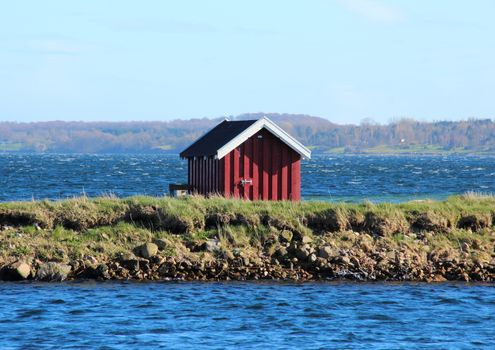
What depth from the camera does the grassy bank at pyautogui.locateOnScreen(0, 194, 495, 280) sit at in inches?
973

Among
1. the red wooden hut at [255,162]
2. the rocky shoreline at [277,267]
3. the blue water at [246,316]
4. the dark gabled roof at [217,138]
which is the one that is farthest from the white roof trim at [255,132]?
the blue water at [246,316]

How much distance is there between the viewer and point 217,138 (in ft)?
106

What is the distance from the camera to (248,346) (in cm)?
1831

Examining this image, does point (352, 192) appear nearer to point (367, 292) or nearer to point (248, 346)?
point (367, 292)

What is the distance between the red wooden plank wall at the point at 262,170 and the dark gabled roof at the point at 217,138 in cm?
49

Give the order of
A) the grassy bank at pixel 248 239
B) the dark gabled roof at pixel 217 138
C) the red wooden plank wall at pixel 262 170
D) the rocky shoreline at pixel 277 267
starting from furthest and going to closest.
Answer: the dark gabled roof at pixel 217 138
the red wooden plank wall at pixel 262 170
the grassy bank at pixel 248 239
the rocky shoreline at pixel 277 267

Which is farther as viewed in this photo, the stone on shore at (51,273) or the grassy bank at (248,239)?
the grassy bank at (248,239)

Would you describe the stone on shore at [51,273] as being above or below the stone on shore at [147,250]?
below

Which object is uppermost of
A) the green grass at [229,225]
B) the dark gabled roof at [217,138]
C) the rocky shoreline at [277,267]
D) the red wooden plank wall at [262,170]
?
the dark gabled roof at [217,138]

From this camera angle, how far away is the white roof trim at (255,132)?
99.0ft

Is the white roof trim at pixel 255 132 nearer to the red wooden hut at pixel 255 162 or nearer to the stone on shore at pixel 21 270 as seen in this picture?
the red wooden hut at pixel 255 162

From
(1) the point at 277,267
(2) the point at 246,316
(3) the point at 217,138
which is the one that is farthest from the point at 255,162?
(2) the point at 246,316

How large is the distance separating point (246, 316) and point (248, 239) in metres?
5.29

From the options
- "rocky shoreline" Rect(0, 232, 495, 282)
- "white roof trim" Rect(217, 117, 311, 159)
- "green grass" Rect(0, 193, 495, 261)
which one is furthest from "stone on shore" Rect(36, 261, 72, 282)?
"white roof trim" Rect(217, 117, 311, 159)
